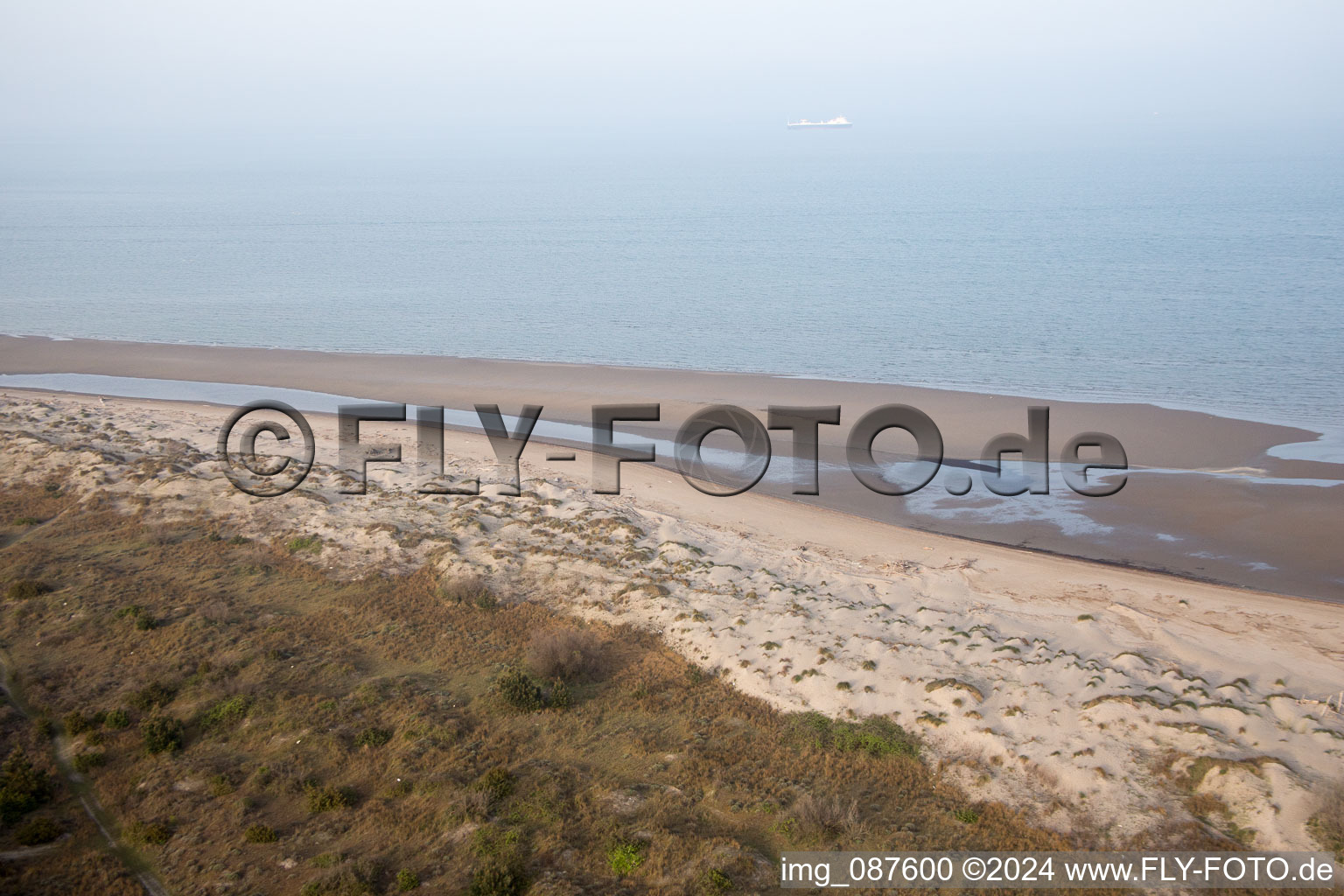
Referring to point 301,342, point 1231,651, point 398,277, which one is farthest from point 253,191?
point 1231,651

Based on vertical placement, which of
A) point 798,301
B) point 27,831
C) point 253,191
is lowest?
point 27,831

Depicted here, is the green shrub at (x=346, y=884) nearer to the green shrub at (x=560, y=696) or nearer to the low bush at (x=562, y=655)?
the green shrub at (x=560, y=696)

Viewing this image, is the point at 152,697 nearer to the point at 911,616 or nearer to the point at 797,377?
the point at 911,616

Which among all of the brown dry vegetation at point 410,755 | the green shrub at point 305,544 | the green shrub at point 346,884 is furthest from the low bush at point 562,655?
the green shrub at point 305,544

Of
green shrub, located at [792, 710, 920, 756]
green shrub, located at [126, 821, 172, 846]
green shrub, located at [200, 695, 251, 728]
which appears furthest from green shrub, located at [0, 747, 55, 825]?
green shrub, located at [792, 710, 920, 756]

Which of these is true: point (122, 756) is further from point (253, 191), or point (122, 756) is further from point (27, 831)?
point (253, 191)

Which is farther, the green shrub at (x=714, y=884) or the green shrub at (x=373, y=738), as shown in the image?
the green shrub at (x=373, y=738)

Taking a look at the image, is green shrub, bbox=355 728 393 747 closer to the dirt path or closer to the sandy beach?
the dirt path
